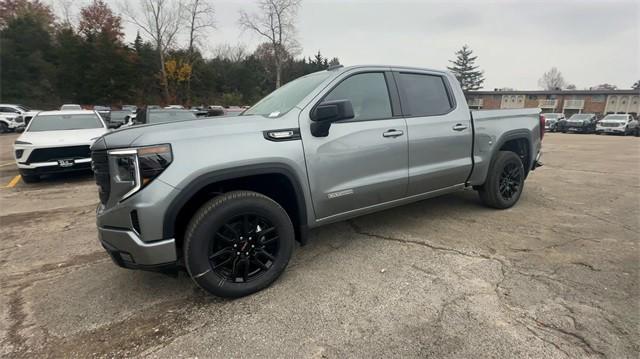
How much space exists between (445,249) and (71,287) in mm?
3486

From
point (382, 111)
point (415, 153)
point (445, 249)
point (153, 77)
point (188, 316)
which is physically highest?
point (153, 77)

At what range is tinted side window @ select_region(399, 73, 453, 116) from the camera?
3.66 metres

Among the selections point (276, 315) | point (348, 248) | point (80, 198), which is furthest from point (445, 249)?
point (80, 198)

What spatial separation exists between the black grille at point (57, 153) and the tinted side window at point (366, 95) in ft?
19.6

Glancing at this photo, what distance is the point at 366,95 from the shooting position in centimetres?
338

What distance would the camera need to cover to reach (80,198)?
597cm

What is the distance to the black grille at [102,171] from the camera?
2506 mm

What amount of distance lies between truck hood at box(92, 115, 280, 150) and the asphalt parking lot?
126 cm

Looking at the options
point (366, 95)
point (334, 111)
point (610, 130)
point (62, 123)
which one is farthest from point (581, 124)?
point (62, 123)

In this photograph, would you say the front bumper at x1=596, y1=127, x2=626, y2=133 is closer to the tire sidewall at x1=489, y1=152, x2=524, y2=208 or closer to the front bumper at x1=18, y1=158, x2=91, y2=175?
the tire sidewall at x1=489, y1=152, x2=524, y2=208

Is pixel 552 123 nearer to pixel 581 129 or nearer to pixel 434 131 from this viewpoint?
pixel 581 129

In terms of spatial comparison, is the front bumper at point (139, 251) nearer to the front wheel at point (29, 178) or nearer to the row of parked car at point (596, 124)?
the front wheel at point (29, 178)

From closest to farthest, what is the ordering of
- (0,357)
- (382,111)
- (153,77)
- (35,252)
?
(0,357) < (382,111) < (35,252) < (153,77)

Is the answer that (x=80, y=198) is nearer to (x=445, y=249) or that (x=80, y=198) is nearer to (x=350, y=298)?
(x=350, y=298)
